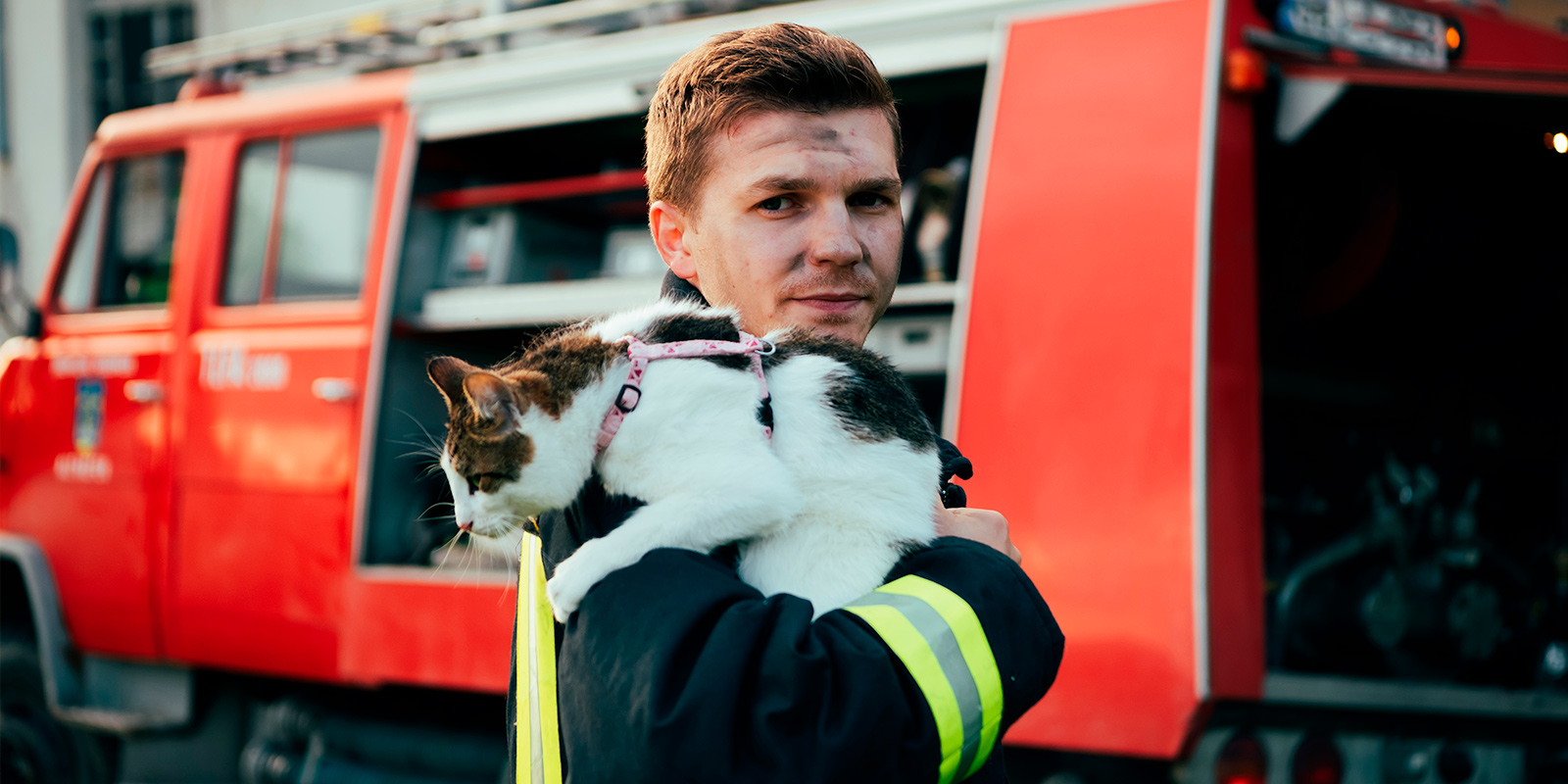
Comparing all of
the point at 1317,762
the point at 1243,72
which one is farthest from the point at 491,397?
the point at 1317,762

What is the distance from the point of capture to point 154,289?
4.68m

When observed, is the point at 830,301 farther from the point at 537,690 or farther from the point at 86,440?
the point at 86,440

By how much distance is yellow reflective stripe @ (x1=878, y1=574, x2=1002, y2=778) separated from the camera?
110cm

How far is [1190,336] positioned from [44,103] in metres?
12.4

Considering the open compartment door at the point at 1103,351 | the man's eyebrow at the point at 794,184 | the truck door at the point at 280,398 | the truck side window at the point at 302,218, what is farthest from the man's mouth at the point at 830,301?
the truck side window at the point at 302,218

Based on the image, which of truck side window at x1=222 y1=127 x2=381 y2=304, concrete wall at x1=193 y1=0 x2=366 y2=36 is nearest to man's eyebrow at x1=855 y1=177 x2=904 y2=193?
truck side window at x1=222 y1=127 x2=381 y2=304

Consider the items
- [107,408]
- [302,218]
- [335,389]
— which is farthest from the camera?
[107,408]

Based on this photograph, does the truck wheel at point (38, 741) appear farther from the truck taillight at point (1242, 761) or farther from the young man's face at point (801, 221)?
the young man's face at point (801, 221)

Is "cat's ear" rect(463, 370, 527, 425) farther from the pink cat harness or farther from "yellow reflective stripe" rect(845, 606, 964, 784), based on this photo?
"yellow reflective stripe" rect(845, 606, 964, 784)

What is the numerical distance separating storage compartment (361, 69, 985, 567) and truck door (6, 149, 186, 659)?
1084mm

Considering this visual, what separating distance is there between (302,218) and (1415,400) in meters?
3.80

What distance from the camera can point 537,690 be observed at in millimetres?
1307

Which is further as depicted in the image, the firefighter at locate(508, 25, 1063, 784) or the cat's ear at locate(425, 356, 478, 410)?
the cat's ear at locate(425, 356, 478, 410)

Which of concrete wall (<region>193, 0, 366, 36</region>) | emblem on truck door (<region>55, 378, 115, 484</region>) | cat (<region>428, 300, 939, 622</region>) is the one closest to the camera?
cat (<region>428, 300, 939, 622</region>)
